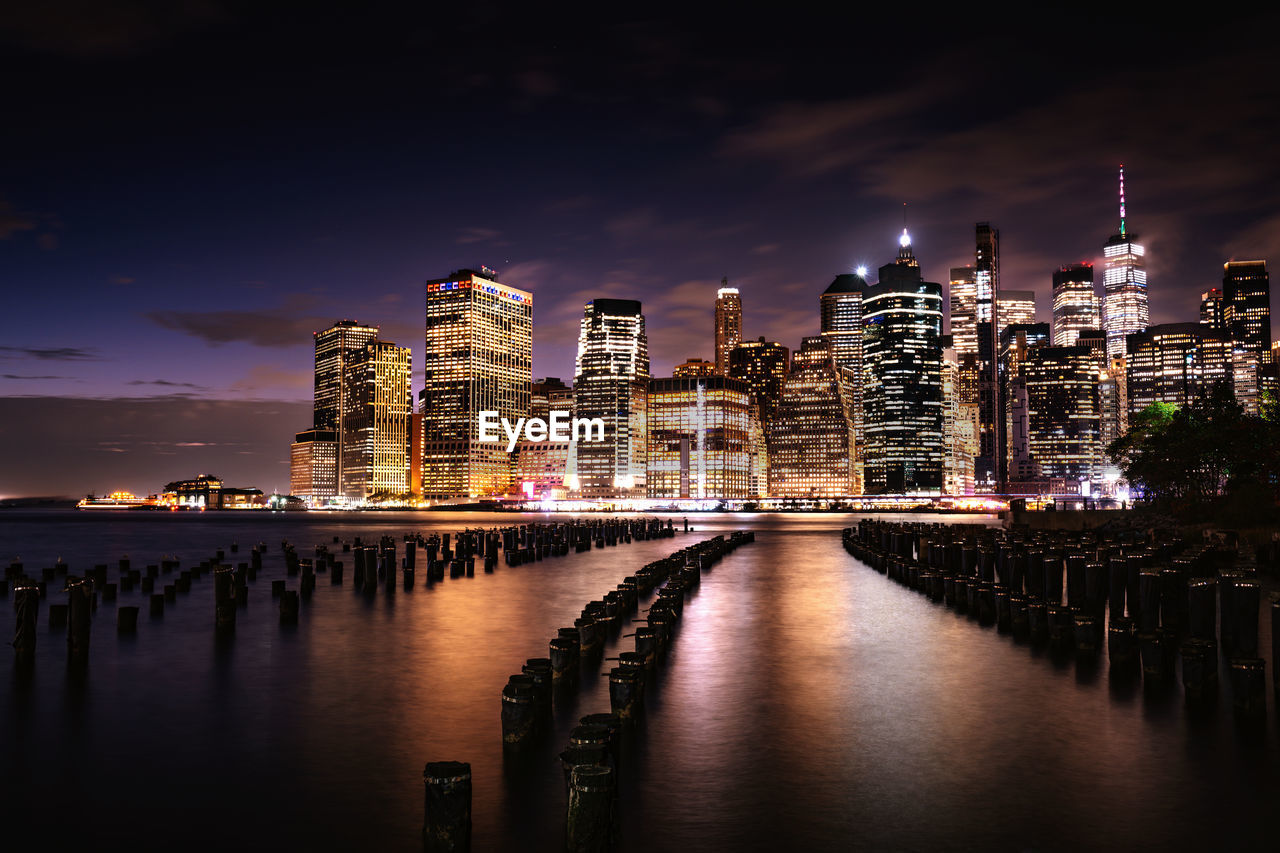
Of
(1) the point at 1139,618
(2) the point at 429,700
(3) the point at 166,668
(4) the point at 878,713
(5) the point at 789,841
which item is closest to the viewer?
(5) the point at 789,841

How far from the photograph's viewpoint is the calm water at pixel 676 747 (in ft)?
38.5

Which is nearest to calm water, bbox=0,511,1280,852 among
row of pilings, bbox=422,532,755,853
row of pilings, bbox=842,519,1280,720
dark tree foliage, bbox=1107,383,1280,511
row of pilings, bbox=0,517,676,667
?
row of pilings, bbox=422,532,755,853

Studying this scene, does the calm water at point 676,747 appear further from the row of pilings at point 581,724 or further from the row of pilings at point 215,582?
the row of pilings at point 215,582

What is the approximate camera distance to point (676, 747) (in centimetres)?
1509

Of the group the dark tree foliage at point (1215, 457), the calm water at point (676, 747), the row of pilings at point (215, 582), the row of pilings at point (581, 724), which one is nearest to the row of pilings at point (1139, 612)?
the calm water at point (676, 747)

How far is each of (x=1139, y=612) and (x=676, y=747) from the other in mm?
17371

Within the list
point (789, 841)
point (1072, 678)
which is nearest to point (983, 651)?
point (1072, 678)

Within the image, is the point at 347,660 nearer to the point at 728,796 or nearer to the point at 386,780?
the point at 386,780

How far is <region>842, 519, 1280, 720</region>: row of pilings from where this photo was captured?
58.1 ft

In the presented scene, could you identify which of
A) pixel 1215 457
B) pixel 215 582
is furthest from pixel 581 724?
pixel 1215 457

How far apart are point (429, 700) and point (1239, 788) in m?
14.2

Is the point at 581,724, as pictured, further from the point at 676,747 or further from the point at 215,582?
the point at 215,582

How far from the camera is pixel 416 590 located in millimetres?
41625

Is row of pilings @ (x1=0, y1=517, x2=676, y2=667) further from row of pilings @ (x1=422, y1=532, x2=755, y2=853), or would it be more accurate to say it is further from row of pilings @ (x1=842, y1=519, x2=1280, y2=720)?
row of pilings @ (x1=842, y1=519, x2=1280, y2=720)
